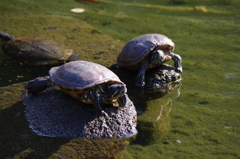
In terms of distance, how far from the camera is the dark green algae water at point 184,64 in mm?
3346

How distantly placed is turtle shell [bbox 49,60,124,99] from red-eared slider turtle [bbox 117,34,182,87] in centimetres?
122

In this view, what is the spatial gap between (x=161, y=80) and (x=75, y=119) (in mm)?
1890

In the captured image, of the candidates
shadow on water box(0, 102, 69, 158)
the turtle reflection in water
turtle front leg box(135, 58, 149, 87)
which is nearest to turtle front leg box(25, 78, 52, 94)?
shadow on water box(0, 102, 69, 158)

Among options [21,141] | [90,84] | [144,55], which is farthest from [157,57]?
[21,141]

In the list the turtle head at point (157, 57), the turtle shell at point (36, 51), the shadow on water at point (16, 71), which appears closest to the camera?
the shadow on water at point (16, 71)

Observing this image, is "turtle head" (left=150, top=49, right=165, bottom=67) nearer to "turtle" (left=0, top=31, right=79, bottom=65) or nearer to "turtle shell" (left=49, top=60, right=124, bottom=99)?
"turtle shell" (left=49, top=60, right=124, bottom=99)

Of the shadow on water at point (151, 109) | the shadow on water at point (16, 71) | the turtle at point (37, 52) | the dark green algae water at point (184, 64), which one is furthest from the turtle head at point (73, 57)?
the shadow on water at point (151, 109)

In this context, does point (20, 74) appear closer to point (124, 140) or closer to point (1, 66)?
point (1, 66)

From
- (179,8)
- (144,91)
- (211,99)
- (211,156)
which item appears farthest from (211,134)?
(179,8)

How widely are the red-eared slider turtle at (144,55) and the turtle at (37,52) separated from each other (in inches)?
40.6

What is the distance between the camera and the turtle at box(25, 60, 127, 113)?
3.46 metres

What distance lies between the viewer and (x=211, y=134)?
11.8ft

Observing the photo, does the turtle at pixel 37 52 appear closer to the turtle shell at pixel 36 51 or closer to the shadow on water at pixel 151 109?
the turtle shell at pixel 36 51

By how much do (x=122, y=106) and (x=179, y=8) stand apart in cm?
642
